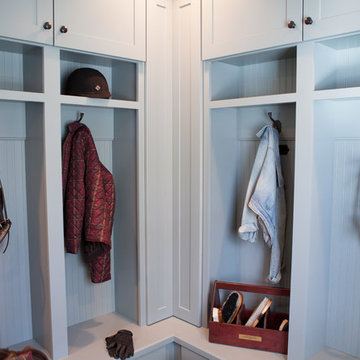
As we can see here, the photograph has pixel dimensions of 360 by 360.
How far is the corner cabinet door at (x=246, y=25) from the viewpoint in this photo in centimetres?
191

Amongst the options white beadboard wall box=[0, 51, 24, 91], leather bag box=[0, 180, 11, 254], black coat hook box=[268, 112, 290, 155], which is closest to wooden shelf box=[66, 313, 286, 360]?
leather bag box=[0, 180, 11, 254]

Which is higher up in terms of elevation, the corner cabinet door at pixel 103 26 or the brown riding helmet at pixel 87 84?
the corner cabinet door at pixel 103 26

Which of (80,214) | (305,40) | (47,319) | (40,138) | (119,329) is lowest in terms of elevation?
(119,329)

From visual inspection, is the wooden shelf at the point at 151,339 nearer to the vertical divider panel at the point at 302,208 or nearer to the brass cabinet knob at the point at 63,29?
the vertical divider panel at the point at 302,208

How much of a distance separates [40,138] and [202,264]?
43.8 inches

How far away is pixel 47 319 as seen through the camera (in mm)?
2119

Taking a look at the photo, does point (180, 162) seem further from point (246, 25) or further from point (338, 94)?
point (338, 94)

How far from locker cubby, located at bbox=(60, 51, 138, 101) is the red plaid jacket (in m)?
0.29

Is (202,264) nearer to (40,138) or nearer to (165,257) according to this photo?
(165,257)

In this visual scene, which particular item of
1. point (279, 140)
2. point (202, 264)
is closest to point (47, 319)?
point (202, 264)

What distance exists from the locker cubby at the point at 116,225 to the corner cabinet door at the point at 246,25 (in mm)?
587

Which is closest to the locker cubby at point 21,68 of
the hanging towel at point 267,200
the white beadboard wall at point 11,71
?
the white beadboard wall at point 11,71

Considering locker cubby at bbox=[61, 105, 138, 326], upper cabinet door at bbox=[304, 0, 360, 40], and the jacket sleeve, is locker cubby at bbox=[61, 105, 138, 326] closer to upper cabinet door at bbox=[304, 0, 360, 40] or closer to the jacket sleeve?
the jacket sleeve

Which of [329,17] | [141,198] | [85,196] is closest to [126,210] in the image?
[141,198]
